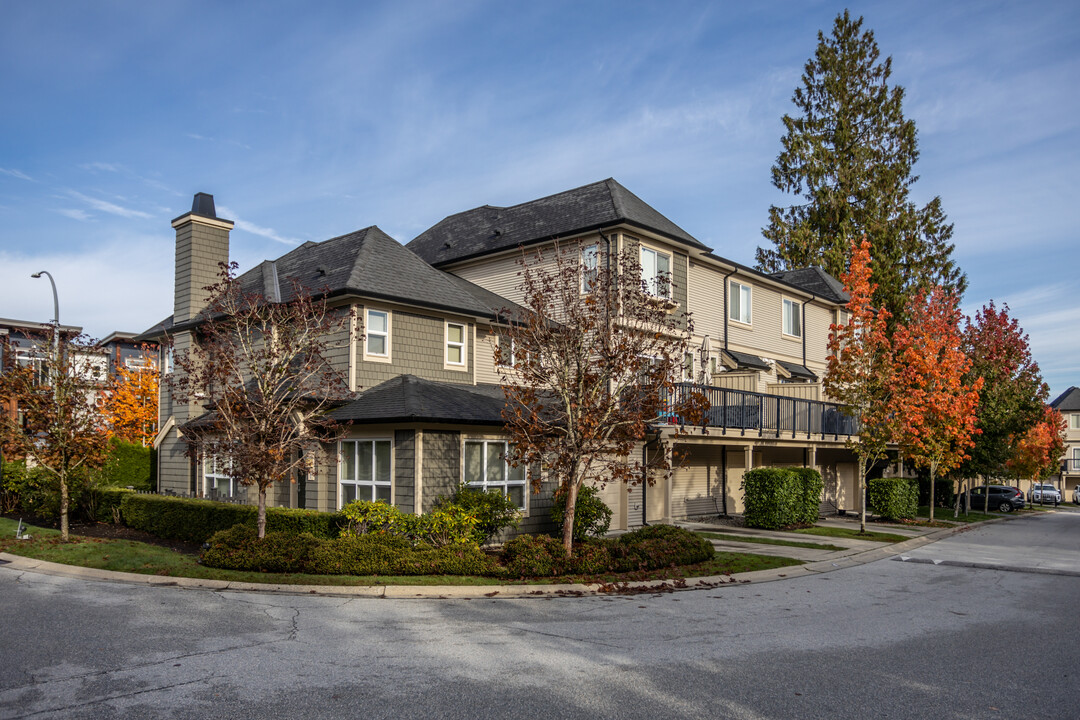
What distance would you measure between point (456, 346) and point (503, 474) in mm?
4220

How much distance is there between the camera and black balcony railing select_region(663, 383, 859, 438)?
23672 millimetres

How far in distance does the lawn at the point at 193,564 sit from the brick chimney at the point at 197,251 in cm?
760

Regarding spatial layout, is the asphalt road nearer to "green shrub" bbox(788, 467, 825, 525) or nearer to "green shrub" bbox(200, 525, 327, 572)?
"green shrub" bbox(200, 525, 327, 572)

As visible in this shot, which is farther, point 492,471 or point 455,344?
point 455,344

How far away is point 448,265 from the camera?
2828 cm

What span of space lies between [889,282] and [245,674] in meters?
48.9

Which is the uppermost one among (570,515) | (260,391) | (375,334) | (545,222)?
(545,222)

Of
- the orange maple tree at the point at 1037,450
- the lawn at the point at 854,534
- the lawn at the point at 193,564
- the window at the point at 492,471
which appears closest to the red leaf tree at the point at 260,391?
the lawn at the point at 193,564

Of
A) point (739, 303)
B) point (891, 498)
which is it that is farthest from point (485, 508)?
point (891, 498)

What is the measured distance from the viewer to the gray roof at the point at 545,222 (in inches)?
964

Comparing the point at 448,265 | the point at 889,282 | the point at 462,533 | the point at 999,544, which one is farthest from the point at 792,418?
the point at 889,282

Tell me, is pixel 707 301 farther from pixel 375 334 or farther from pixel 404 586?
pixel 404 586

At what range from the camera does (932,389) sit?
91.0 feet

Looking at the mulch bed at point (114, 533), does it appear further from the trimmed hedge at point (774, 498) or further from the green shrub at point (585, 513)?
the trimmed hedge at point (774, 498)
